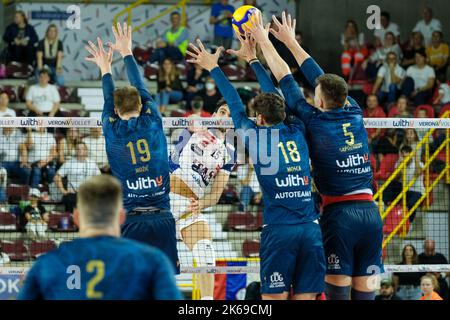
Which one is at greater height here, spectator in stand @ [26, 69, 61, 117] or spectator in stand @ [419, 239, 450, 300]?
spectator in stand @ [26, 69, 61, 117]

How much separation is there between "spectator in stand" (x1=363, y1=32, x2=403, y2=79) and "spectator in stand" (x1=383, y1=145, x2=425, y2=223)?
159 inches

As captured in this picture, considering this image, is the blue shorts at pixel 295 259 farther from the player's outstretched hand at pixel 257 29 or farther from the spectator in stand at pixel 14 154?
the spectator in stand at pixel 14 154

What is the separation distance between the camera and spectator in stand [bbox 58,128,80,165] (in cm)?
1798

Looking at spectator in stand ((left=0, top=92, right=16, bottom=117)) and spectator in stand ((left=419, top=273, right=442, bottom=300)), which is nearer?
spectator in stand ((left=419, top=273, right=442, bottom=300))

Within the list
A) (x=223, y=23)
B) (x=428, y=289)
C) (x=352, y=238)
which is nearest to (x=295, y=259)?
(x=352, y=238)

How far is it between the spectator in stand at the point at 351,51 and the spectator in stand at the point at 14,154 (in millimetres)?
8423

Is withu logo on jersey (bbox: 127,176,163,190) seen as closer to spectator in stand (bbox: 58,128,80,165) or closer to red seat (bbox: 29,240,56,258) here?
red seat (bbox: 29,240,56,258)

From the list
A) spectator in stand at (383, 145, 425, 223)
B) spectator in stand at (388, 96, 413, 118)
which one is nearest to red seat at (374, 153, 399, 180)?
spectator in stand at (383, 145, 425, 223)

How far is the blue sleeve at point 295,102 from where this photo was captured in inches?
392

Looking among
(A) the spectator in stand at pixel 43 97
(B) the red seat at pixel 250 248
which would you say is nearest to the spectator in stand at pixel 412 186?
(B) the red seat at pixel 250 248

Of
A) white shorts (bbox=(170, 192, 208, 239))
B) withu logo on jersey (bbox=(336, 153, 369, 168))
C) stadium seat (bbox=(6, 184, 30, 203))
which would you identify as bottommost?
stadium seat (bbox=(6, 184, 30, 203))

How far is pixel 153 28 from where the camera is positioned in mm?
25188

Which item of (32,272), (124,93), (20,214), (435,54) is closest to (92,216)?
(32,272)

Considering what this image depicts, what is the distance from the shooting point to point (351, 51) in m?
22.7
